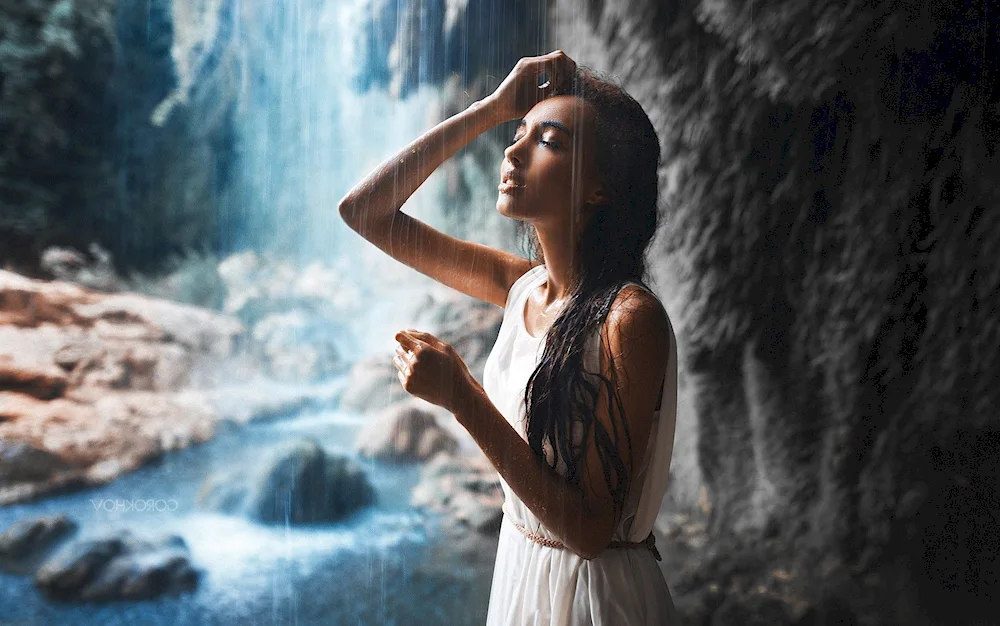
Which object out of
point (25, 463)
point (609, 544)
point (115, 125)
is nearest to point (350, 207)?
point (609, 544)

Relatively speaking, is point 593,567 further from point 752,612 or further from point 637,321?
point 752,612

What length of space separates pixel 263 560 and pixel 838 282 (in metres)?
3.18

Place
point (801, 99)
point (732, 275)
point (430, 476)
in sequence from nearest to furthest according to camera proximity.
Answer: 1. point (801, 99)
2. point (732, 275)
3. point (430, 476)

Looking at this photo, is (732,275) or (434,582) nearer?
(732,275)

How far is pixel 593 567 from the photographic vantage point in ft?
4.02

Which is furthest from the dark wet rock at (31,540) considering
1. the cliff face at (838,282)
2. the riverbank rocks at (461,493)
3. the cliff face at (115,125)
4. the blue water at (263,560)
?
the cliff face at (838,282)

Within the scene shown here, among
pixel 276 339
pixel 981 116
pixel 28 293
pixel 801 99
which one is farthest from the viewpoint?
pixel 276 339

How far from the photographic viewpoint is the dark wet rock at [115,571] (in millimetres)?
3719

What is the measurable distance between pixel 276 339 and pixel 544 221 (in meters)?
4.26

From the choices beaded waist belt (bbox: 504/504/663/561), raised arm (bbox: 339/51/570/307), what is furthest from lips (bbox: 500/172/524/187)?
beaded waist belt (bbox: 504/504/663/561)

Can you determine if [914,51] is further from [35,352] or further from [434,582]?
[35,352]

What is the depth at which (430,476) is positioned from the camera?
15.5 ft

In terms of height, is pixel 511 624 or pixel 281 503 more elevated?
pixel 511 624

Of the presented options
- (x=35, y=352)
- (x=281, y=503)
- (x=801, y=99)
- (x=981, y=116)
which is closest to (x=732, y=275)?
(x=801, y=99)
